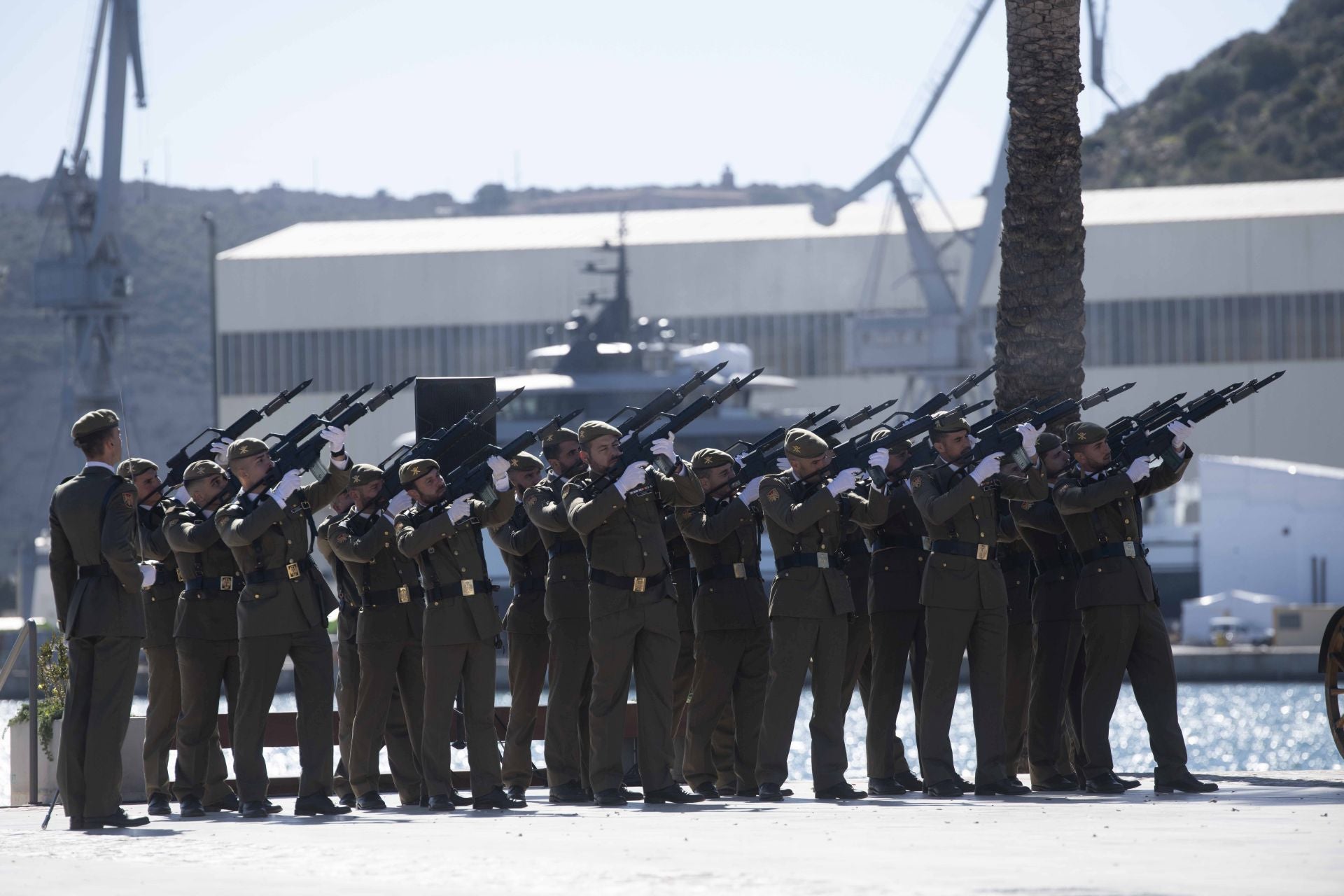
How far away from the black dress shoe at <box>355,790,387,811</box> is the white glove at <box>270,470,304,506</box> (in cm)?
150

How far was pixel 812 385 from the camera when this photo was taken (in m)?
54.8

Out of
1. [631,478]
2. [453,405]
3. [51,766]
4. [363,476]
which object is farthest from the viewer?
[453,405]

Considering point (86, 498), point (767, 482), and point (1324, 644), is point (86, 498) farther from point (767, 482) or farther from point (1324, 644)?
point (1324, 644)

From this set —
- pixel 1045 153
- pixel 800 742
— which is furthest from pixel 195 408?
pixel 1045 153

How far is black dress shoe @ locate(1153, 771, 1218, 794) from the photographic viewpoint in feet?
30.6

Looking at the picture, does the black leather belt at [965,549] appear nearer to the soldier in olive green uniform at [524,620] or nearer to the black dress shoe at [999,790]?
the black dress shoe at [999,790]

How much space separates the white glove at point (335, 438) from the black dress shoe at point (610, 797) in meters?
1.95

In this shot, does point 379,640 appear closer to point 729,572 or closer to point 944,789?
point 729,572

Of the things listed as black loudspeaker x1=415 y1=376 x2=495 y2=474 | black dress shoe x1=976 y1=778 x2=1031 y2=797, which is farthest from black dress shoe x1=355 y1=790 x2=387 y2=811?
black dress shoe x1=976 y1=778 x2=1031 y2=797

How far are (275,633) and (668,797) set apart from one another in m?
1.90

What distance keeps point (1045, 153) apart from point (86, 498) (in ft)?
21.2

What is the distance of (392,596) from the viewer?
Result: 9.78 meters

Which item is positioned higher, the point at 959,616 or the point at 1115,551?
the point at 1115,551

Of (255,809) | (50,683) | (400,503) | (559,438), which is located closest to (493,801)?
(255,809)
